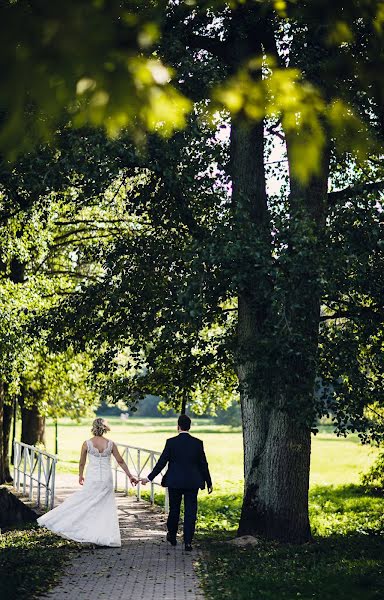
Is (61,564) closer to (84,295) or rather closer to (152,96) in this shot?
(84,295)

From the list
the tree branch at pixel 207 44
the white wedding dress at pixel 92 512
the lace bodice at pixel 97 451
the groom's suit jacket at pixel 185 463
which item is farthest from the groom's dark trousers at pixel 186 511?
the tree branch at pixel 207 44

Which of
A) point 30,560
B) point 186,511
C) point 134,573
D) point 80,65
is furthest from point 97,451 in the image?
point 80,65

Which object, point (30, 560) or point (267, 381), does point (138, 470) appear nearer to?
point (267, 381)

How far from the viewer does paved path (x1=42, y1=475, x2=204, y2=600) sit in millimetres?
8734

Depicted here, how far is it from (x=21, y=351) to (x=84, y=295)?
3022mm

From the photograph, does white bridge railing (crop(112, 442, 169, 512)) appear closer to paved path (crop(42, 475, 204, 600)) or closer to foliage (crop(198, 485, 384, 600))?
foliage (crop(198, 485, 384, 600))

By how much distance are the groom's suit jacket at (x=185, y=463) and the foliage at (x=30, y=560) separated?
1.74 m

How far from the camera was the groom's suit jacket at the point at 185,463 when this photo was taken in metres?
12.0

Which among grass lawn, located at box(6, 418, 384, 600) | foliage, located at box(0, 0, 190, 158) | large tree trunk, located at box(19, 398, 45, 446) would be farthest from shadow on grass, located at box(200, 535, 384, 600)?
large tree trunk, located at box(19, 398, 45, 446)

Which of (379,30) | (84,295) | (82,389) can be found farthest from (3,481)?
(379,30)

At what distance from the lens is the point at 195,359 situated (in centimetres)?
1483

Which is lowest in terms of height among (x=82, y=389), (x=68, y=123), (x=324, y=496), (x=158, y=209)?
(x=324, y=496)

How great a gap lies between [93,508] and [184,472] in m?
1.51

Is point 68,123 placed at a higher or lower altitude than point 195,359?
higher
